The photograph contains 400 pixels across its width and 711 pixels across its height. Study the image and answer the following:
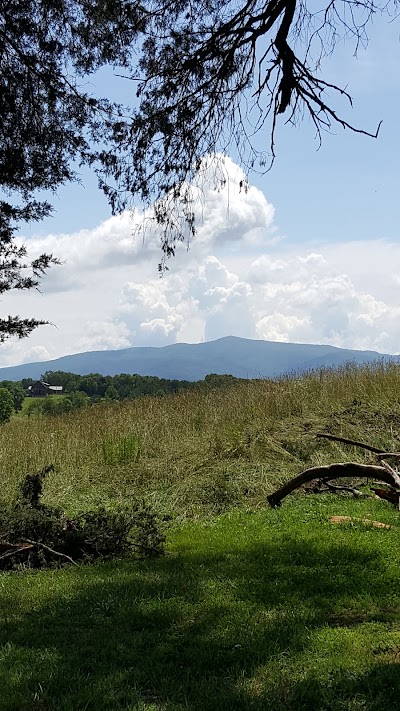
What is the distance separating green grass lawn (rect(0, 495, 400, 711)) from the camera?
316 cm

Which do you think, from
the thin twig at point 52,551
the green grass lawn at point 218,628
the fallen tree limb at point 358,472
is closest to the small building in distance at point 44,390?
the thin twig at point 52,551

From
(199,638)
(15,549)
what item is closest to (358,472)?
(199,638)

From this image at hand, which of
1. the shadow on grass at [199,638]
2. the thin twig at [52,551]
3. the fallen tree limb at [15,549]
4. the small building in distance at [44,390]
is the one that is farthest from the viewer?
the small building in distance at [44,390]

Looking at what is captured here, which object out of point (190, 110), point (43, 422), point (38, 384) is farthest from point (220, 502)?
point (38, 384)

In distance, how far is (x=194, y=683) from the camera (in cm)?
329

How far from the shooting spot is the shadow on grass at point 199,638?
10.3 ft

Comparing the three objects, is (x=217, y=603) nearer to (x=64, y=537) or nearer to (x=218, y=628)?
(x=218, y=628)

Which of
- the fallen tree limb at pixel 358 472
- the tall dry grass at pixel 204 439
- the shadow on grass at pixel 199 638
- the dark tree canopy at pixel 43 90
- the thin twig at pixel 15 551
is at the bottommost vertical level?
the thin twig at pixel 15 551

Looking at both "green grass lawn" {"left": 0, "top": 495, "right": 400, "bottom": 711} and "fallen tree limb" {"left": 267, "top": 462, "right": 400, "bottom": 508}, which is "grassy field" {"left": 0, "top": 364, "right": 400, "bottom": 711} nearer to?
"green grass lawn" {"left": 0, "top": 495, "right": 400, "bottom": 711}

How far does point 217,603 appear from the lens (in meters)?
4.55

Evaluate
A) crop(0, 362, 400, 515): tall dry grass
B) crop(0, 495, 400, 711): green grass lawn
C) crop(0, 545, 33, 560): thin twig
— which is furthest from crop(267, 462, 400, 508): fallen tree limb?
crop(0, 362, 400, 515): tall dry grass

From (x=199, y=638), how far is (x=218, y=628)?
22 cm

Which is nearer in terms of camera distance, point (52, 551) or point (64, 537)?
point (52, 551)

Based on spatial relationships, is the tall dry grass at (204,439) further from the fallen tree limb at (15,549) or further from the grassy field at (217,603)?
the fallen tree limb at (15,549)
